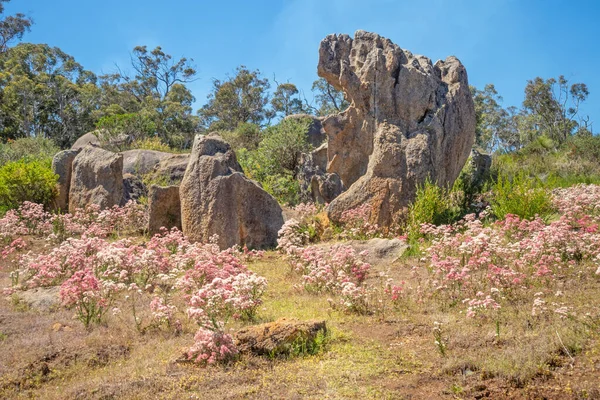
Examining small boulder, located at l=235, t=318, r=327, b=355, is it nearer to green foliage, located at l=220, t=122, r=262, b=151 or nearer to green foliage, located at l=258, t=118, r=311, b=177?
green foliage, located at l=258, t=118, r=311, b=177

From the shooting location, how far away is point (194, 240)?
11.0 meters

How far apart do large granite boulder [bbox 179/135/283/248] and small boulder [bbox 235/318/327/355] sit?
18.6ft

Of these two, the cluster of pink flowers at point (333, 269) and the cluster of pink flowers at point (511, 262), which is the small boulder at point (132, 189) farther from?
the cluster of pink flowers at point (511, 262)

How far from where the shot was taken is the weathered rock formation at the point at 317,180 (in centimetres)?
1504

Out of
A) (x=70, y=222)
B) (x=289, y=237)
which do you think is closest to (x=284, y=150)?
(x=70, y=222)

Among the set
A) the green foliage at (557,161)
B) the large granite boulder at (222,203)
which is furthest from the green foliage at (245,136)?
the large granite boulder at (222,203)

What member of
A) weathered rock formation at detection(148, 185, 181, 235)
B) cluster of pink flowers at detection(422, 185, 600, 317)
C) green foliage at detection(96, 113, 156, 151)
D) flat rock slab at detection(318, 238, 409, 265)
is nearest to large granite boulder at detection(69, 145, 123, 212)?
weathered rock formation at detection(148, 185, 181, 235)

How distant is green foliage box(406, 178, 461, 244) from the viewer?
10633mm

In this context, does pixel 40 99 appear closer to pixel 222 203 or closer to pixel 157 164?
pixel 157 164

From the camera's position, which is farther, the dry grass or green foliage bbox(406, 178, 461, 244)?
green foliage bbox(406, 178, 461, 244)

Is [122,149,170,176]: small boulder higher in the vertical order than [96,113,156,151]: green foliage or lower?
lower

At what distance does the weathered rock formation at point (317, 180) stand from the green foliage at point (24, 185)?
7.48m

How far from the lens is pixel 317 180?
50.1 feet

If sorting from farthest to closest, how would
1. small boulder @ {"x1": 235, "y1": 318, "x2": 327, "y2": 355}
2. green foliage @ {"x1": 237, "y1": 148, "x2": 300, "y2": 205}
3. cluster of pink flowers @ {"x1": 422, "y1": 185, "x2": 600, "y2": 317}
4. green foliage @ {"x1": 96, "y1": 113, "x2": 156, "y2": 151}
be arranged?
green foliage @ {"x1": 96, "y1": 113, "x2": 156, "y2": 151} → green foliage @ {"x1": 237, "y1": 148, "x2": 300, "y2": 205} → cluster of pink flowers @ {"x1": 422, "y1": 185, "x2": 600, "y2": 317} → small boulder @ {"x1": 235, "y1": 318, "x2": 327, "y2": 355}
